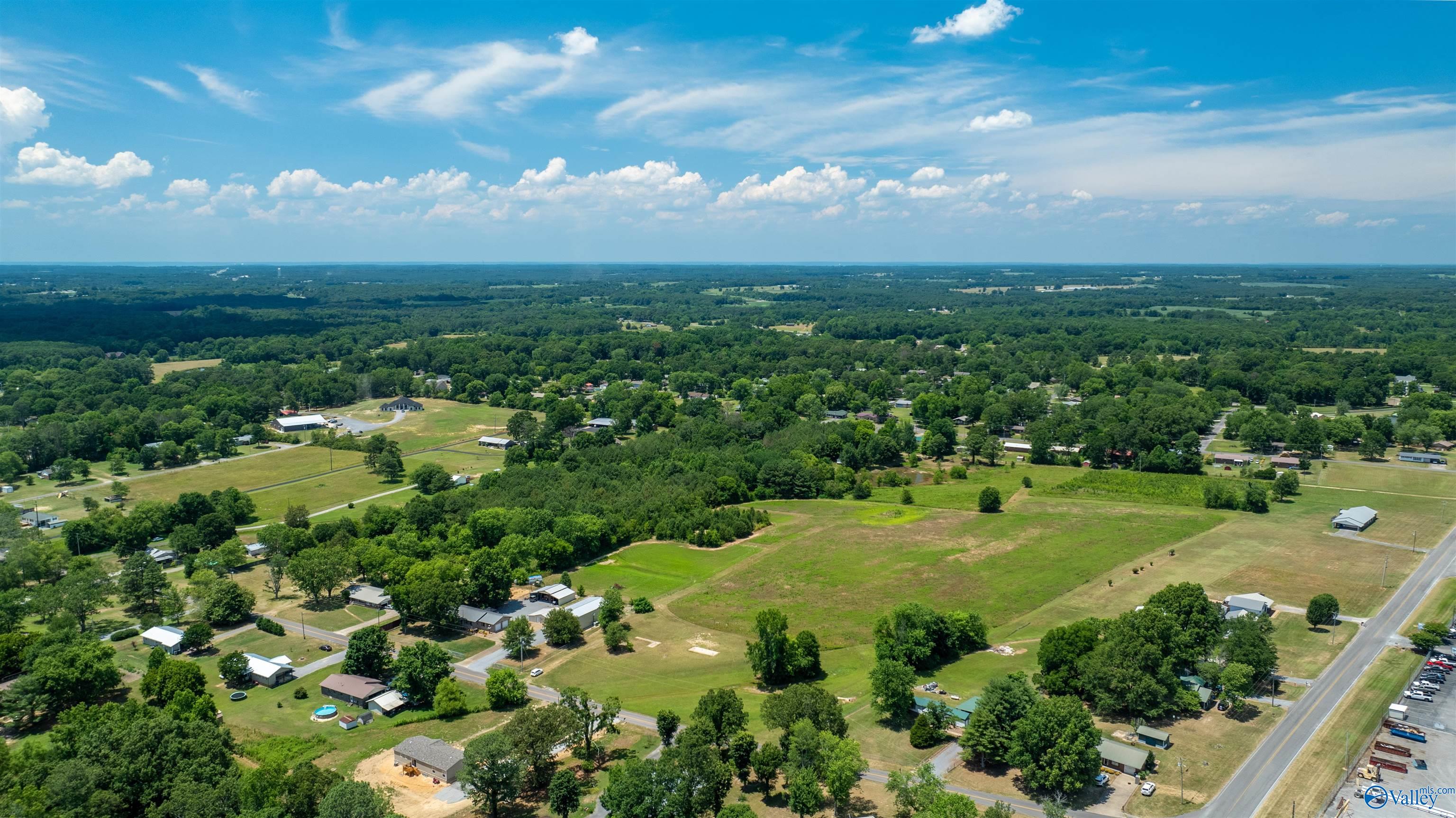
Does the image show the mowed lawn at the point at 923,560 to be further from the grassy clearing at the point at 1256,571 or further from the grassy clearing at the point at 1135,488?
the grassy clearing at the point at 1135,488

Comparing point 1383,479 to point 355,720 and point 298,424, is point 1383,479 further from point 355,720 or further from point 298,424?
point 298,424

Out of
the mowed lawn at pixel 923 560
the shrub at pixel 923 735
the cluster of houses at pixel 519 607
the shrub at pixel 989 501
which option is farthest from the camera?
the shrub at pixel 989 501

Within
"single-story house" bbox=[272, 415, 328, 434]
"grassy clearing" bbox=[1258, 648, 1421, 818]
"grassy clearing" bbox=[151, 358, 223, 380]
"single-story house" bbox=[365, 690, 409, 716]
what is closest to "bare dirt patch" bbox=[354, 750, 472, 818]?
"single-story house" bbox=[365, 690, 409, 716]

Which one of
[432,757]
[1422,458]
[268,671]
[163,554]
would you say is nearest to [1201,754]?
[432,757]

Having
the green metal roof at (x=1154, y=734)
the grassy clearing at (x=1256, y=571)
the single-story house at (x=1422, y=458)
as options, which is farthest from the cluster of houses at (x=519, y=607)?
the single-story house at (x=1422, y=458)

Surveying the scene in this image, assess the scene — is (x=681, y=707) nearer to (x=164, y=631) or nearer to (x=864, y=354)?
(x=164, y=631)

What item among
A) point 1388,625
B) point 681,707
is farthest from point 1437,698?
point 681,707
